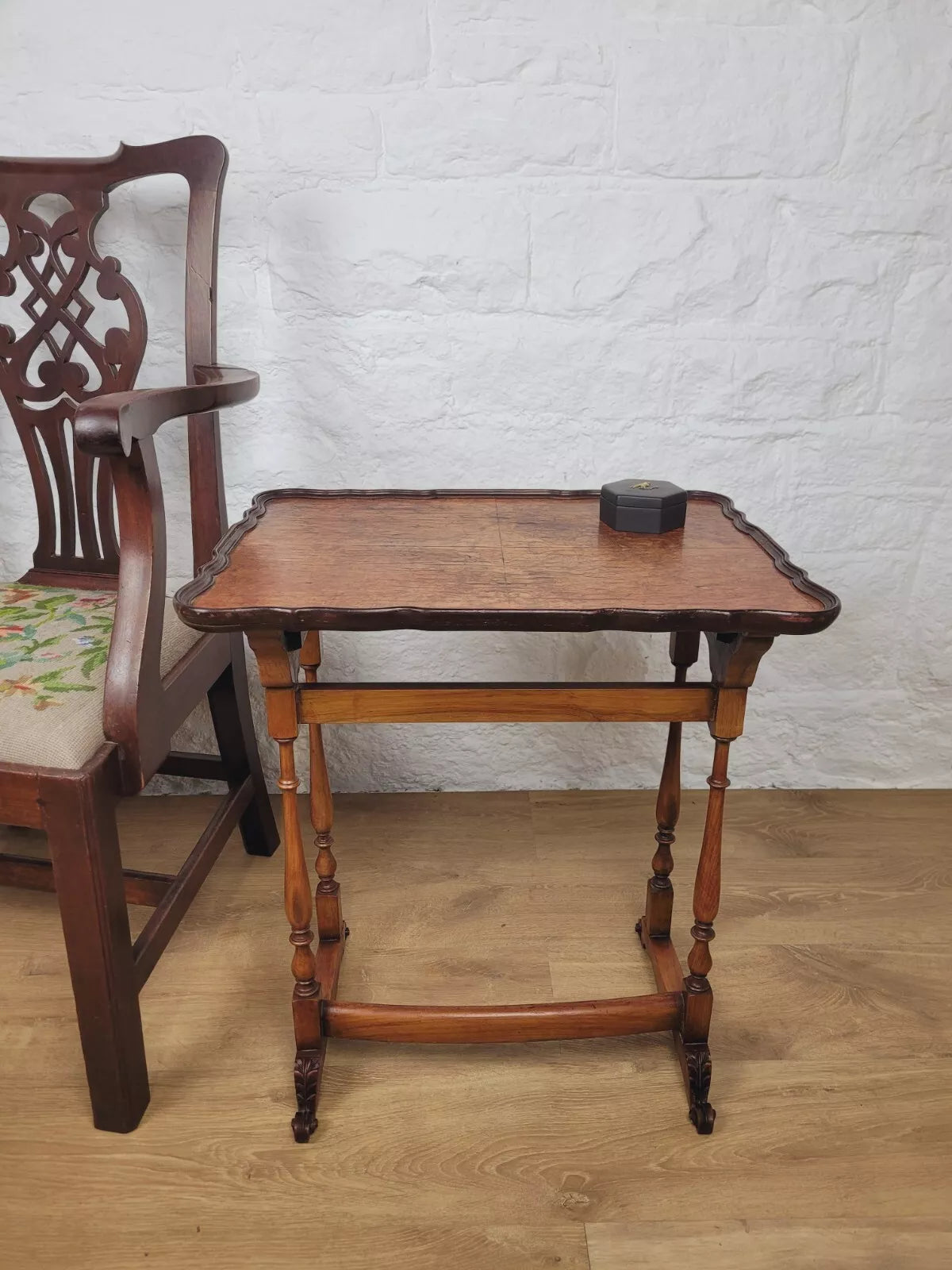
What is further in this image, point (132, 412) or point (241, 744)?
point (241, 744)

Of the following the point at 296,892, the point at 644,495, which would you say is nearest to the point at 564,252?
the point at 644,495

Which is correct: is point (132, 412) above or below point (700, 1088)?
above

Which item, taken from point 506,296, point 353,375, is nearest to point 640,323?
point 506,296

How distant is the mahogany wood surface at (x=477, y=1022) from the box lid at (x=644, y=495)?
2.26ft

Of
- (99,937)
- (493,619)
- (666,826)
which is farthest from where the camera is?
(666,826)

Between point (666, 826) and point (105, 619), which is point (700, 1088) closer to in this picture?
point (666, 826)

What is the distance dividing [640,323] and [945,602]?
2.82 ft

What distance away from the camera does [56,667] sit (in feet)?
4.18

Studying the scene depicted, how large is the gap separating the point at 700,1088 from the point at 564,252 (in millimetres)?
1380

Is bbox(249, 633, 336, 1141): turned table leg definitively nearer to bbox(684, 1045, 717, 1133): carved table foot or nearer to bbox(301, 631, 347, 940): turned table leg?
bbox(301, 631, 347, 940): turned table leg

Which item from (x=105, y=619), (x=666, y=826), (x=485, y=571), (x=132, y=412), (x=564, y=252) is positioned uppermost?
(x=564, y=252)

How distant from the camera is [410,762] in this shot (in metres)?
2.06

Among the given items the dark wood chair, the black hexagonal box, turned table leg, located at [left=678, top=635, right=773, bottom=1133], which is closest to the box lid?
the black hexagonal box

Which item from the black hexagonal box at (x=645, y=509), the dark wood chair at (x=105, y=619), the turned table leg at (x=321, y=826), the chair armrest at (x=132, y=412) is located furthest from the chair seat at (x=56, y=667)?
the black hexagonal box at (x=645, y=509)
